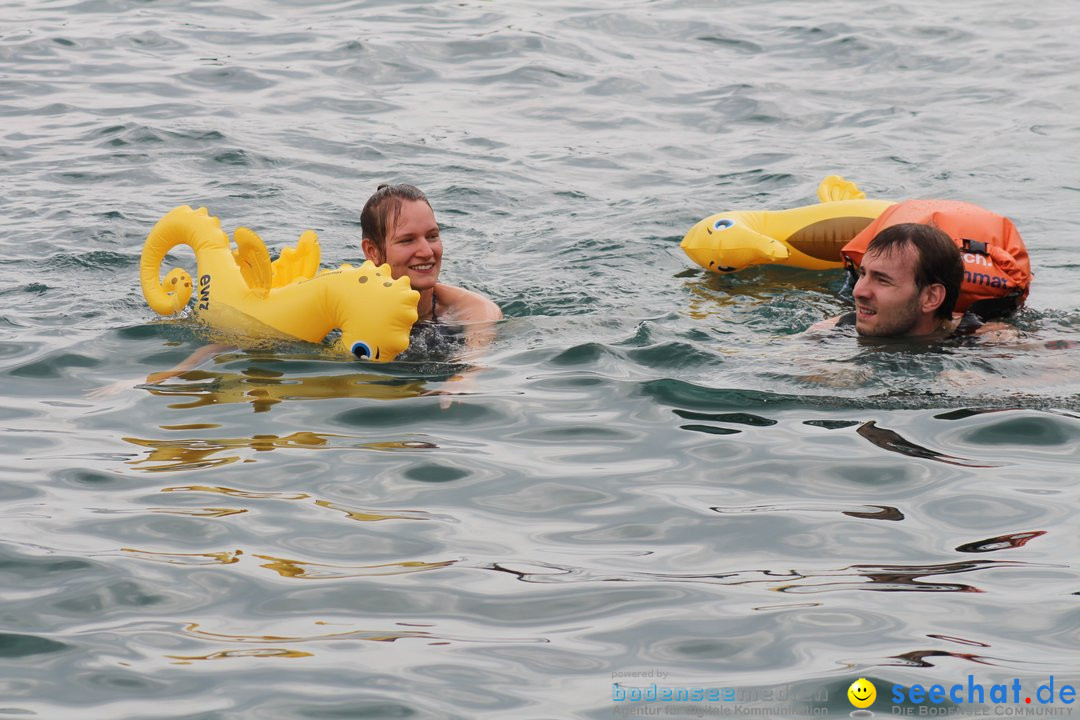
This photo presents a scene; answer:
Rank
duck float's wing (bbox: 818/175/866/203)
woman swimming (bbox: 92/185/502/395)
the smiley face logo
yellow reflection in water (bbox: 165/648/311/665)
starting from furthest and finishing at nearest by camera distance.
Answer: duck float's wing (bbox: 818/175/866/203)
woman swimming (bbox: 92/185/502/395)
yellow reflection in water (bbox: 165/648/311/665)
the smiley face logo

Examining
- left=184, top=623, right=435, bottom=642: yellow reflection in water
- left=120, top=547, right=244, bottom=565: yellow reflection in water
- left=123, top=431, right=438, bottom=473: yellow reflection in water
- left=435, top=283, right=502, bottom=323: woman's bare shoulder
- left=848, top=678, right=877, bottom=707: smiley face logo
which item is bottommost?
left=848, top=678, right=877, bottom=707: smiley face logo

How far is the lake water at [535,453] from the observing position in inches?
169

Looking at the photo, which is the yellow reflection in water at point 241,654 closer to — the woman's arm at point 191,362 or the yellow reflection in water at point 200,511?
the yellow reflection in water at point 200,511

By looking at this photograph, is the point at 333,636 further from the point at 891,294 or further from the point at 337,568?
the point at 891,294

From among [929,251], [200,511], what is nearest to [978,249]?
[929,251]

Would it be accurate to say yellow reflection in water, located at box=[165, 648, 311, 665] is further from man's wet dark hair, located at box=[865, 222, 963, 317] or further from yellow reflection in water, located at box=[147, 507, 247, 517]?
man's wet dark hair, located at box=[865, 222, 963, 317]

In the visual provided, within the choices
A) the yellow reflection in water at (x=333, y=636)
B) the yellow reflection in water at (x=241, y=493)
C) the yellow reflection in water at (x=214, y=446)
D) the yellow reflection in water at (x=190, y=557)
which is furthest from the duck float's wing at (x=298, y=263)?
the yellow reflection in water at (x=333, y=636)

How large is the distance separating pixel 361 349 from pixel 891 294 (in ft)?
9.40

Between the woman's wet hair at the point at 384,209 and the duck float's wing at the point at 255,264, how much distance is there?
0.61 meters

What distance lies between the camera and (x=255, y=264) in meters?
7.41

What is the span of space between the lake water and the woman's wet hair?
2.48ft

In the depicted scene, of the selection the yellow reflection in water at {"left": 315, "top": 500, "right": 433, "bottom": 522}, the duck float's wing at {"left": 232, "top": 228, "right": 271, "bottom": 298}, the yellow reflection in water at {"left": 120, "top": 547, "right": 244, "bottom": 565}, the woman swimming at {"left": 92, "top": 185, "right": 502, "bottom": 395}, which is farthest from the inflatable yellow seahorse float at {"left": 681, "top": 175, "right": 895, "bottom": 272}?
the yellow reflection in water at {"left": 120, "top": 547, "right": 244, "bottom": 565}

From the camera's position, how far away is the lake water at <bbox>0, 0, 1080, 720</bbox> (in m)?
4.29

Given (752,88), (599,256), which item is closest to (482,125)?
(752,88)
